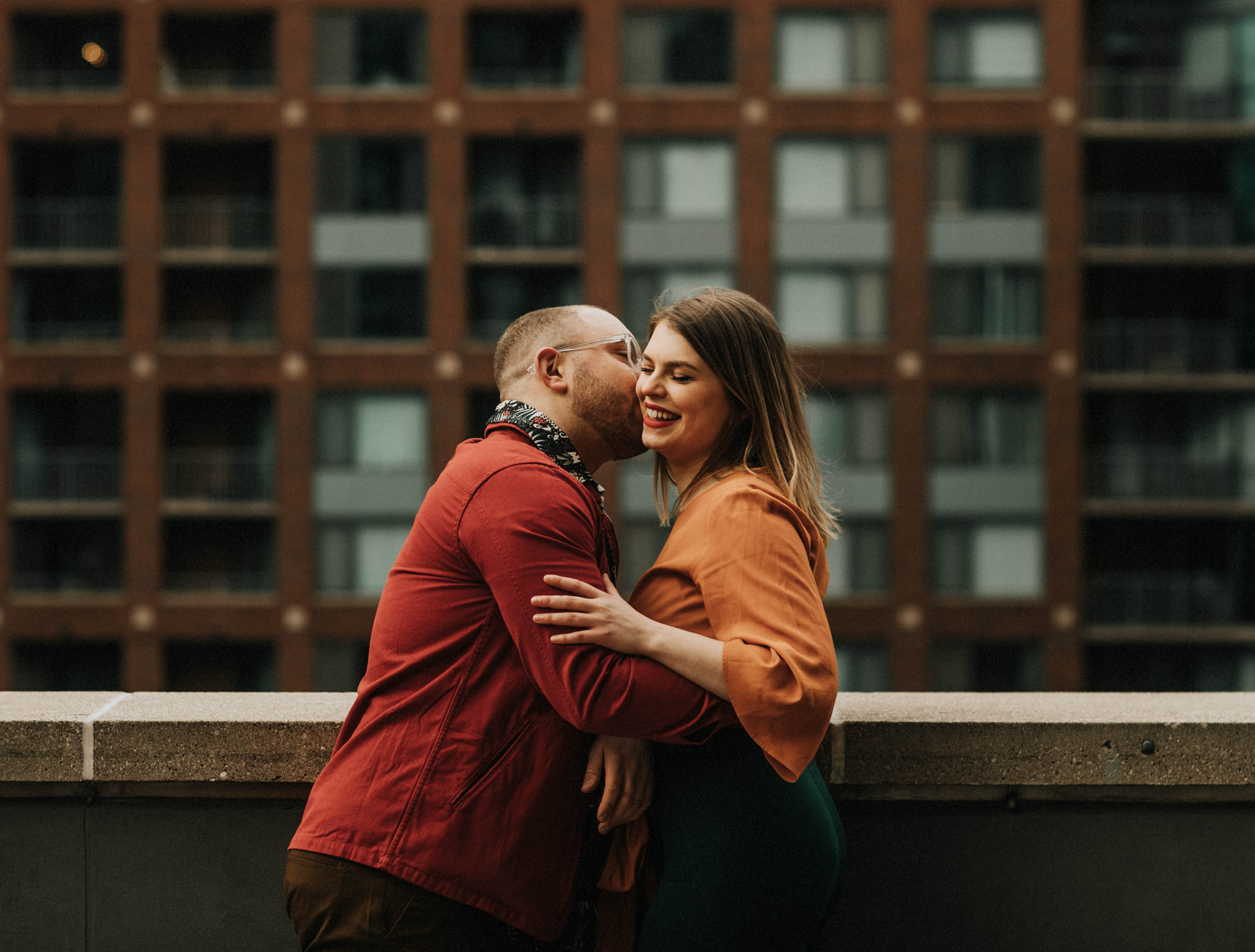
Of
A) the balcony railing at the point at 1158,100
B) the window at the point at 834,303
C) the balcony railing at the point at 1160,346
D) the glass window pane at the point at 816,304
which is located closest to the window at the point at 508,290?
the glass window pane at the point at 816,304

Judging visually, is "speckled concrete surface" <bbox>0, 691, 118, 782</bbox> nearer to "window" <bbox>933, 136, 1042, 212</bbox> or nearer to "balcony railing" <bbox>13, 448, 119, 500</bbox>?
"window" <bbox>933, 136, 1042, 212</bbox>

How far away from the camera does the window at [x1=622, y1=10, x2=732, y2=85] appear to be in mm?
27625

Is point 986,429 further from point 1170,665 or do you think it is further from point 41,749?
point 41,749

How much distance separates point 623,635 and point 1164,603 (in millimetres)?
29773

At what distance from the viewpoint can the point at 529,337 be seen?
9.42 ft

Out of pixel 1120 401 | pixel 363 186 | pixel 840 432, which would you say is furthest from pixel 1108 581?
pixel 363 186

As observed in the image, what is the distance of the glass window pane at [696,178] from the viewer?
27.6 metres

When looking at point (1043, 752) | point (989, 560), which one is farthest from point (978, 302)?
point (1043, 752)

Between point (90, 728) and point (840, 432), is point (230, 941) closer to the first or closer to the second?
point (90, 728)

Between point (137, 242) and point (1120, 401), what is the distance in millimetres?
24908

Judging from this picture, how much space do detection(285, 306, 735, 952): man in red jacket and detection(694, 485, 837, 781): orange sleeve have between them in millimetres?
112

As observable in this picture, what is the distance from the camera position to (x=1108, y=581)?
28.9 m

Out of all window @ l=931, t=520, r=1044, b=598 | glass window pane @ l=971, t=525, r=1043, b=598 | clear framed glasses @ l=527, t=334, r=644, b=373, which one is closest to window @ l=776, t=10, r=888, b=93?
window @ l=931, t=520, r=1044, b=598

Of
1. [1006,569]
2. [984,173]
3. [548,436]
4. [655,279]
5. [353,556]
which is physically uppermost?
[984,173]
